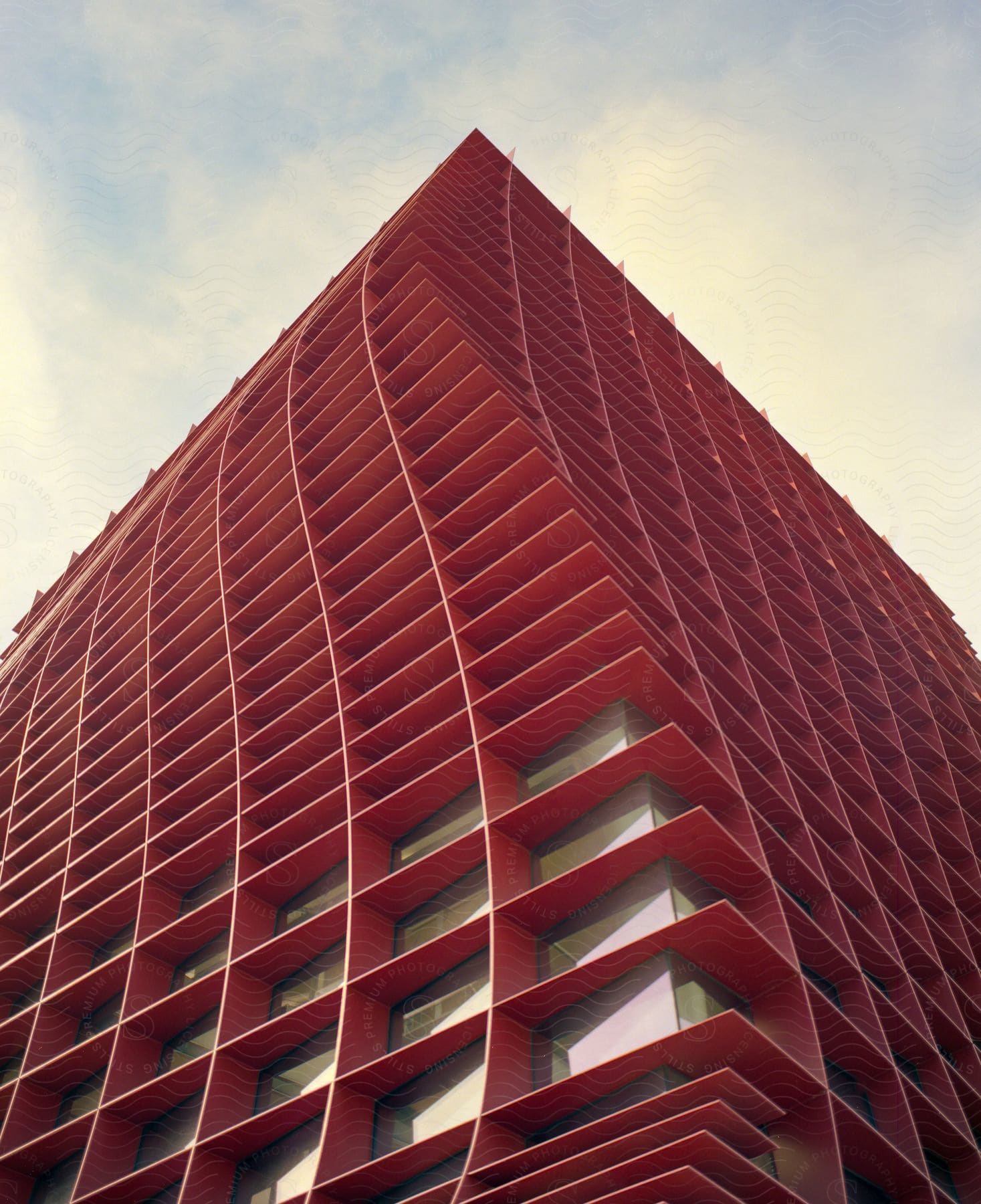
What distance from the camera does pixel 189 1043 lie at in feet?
66.5

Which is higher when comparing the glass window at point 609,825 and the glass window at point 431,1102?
the glass window at point 609,825

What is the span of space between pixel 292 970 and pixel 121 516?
2321 cm

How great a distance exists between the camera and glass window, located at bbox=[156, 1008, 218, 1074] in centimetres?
2003

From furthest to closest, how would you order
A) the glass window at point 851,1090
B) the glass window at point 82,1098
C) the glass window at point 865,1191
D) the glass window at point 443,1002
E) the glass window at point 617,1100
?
1. the glass window at point 82,1098
2. the glass window at point 851,1090
3. the glass window at point 443,1002
4. the glass window at point 865,1191
5. the glass window at point 617,1100

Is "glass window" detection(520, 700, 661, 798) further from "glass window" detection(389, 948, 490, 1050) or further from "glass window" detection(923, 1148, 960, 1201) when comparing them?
"glass window" detection(923, 1148, 960, 1201)

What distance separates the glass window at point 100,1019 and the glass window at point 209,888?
6.79 feet

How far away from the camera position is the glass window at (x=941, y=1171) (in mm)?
18484

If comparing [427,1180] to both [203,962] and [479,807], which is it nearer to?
[479,807]

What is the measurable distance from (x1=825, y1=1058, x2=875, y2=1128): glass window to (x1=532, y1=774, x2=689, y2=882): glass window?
15.9 ft

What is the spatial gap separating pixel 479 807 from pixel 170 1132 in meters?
7.55

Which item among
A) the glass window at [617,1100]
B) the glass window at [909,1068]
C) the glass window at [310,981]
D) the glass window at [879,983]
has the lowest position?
the glass window at [617,1100]

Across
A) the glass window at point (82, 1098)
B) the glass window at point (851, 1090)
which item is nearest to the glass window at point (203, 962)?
the glass window at point (82, 1098)

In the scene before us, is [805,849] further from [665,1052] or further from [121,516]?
[121,516]

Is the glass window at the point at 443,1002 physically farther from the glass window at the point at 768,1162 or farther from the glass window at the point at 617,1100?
the glass window at the point at 768,1162
